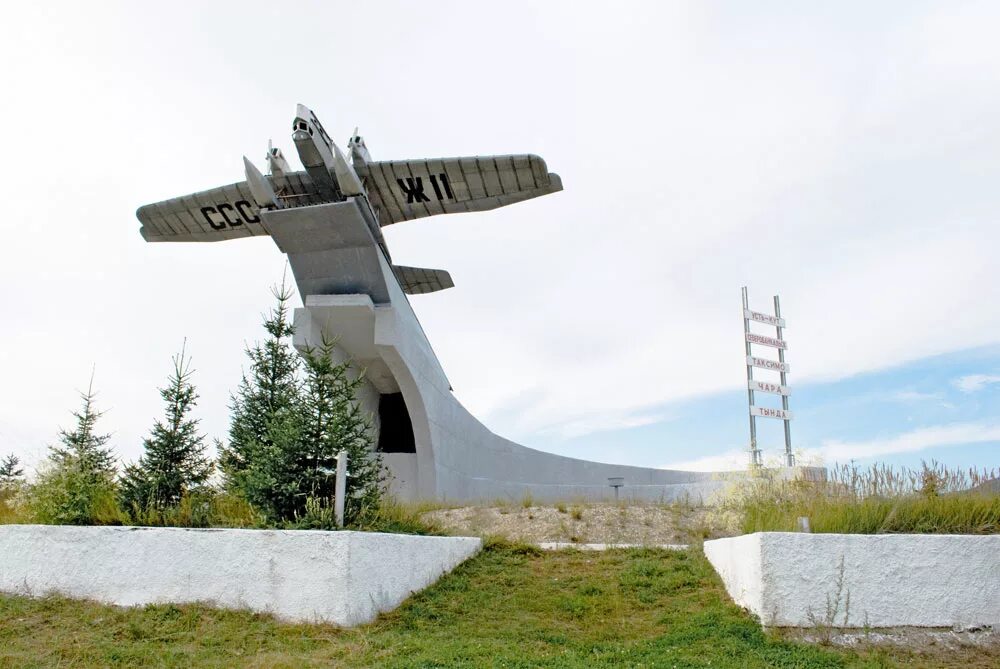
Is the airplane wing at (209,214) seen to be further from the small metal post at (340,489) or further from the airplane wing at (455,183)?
the small metal post at (340,489)

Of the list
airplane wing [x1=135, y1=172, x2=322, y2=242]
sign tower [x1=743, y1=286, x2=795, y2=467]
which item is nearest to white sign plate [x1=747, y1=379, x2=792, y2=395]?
sign tower [x1=743, y1=286, x2=795, y2=467]

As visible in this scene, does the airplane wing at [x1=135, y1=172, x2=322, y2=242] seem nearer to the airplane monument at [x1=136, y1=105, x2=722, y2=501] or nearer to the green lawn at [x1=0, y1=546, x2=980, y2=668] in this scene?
the airplane monument at [x1=136, y1=105, x2=722, y2=501]

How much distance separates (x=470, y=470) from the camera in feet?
Answer: 72.5

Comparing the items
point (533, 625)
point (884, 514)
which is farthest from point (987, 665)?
point (533, 625)

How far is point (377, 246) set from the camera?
17484mm

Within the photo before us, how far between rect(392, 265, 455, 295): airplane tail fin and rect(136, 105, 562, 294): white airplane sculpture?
2.20 meters

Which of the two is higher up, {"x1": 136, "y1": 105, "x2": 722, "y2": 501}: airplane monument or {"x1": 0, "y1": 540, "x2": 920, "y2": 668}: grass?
{"x1": 136, "y1": 105, "x2": 722, "y2": 501}: airplane monument

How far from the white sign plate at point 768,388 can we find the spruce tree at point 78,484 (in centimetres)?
2137

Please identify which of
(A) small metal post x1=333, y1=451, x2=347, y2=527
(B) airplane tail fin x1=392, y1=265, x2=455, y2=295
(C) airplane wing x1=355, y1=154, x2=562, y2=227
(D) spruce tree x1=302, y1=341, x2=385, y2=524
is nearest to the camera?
(A) small metal post x1=333, y1=451, x2=347, y2=527

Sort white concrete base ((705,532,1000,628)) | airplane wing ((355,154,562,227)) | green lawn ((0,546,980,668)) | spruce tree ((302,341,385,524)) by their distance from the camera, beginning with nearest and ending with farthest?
green lawn ((0,546,980,668)) → white concrete base ((705,532,1000,628)) → spruce tree ((302,341,385,524)) → airplane wing ((355,154,562,227))

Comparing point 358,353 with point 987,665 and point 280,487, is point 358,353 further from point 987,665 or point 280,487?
point 987,665

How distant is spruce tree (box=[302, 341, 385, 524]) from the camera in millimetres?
8305

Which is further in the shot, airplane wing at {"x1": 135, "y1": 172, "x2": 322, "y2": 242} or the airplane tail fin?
the airplane tail fin

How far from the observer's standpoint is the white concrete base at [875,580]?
6.65m
